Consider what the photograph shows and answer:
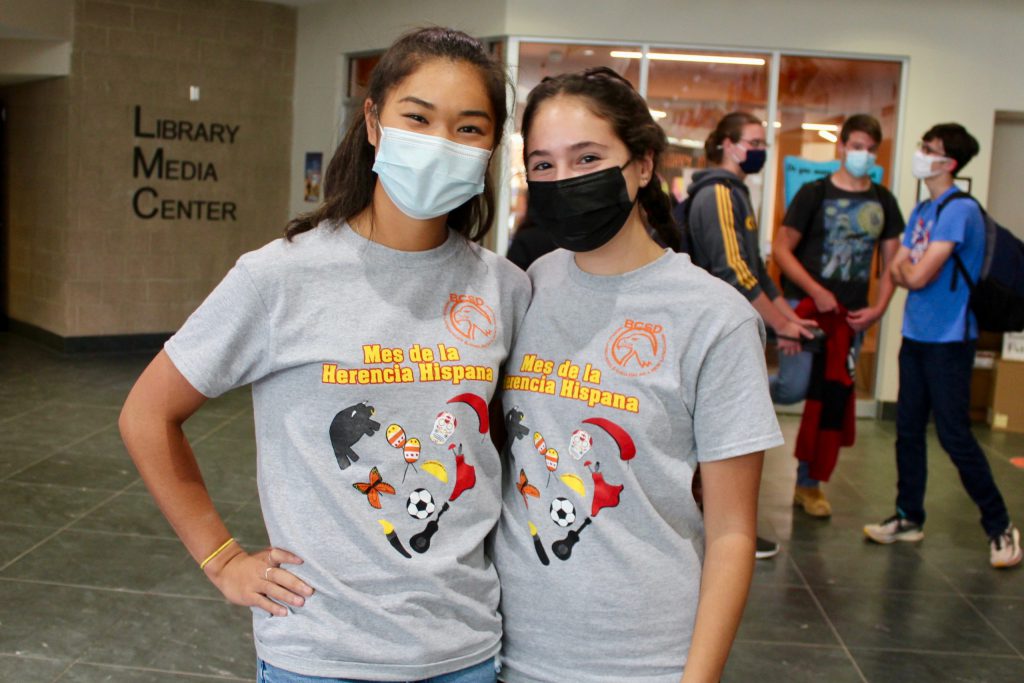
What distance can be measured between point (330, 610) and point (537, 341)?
1.61 ft

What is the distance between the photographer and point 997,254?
449 centimetres

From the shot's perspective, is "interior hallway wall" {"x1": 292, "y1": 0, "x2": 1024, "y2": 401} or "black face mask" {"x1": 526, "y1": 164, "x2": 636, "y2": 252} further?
"interior hallway wall" {"x1": 292, "y1": 0, "x2": 1024, "y2": 401}

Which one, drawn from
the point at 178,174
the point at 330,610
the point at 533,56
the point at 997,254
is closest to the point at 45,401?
the point at 178,174

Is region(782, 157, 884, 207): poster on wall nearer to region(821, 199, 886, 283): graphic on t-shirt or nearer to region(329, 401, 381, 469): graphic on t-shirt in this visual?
region(821, 199, 886, 283): graphic on t-shirt

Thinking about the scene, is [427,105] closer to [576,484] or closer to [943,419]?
[576,484]

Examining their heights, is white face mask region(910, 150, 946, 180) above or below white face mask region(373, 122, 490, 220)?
above

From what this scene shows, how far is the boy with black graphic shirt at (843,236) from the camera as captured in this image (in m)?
4.94

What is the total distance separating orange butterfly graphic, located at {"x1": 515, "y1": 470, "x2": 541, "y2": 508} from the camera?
1.53m

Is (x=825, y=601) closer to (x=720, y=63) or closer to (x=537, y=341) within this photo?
(x=537, y=341)

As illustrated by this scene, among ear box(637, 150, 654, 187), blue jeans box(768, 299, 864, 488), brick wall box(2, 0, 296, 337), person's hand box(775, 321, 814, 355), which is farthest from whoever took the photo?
brick wall box(2, 0, 296, 337)

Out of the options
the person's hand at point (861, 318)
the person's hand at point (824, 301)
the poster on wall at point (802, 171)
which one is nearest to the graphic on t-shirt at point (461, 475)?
the person's hand at point (824, 301)

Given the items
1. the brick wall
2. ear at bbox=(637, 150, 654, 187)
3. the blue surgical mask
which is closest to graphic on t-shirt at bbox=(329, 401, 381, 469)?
ear at bbox=(637, 150, 654, 187)

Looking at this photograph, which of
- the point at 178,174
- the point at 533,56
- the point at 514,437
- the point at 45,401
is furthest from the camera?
the point at 178,174

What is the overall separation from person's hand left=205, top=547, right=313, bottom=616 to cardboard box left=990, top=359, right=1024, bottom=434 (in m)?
7.25
